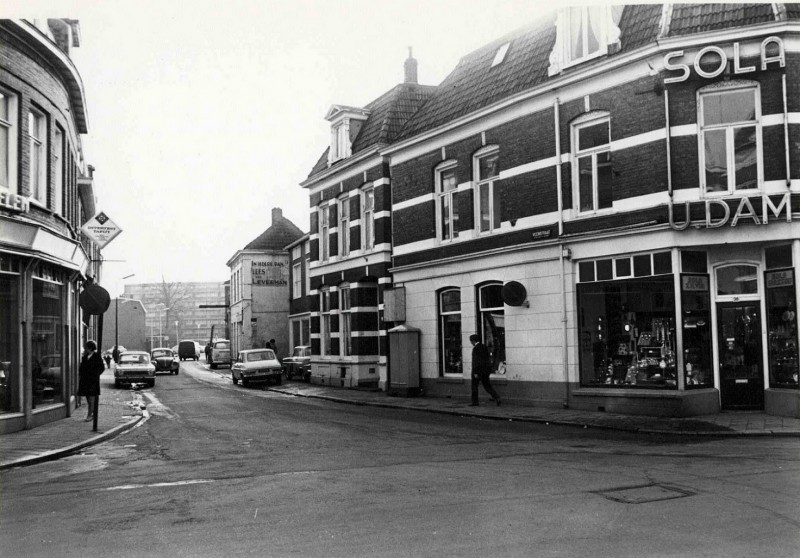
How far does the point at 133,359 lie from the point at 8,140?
20.2 m

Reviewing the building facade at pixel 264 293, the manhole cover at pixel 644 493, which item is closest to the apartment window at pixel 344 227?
the building facade at pixel 264 293

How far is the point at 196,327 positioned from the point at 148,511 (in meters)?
115

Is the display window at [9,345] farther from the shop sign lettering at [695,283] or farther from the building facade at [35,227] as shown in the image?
the shop sign lettering at [695,283]

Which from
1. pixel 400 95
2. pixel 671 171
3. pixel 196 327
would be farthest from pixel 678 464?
pixel 196 327

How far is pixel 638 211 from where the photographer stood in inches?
645

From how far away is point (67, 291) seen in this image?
61.7ft

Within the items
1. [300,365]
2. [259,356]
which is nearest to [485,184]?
[259,356]

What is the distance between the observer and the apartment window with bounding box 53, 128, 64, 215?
1773cm

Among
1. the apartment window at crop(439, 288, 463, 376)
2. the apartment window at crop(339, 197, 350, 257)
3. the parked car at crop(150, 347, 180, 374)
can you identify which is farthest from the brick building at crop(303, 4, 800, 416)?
the parked car at crop(150, 347, 180, 374)

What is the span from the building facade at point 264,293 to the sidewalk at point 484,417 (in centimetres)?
2963

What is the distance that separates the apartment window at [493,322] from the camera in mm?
20328

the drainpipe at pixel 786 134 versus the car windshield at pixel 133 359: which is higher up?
the drainpipe at pixel 786 134

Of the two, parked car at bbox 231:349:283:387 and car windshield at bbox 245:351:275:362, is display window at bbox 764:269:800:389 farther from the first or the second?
car windshield at bbox 245:351:275:362

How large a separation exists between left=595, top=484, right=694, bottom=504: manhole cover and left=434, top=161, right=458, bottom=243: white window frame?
48.2 ft
